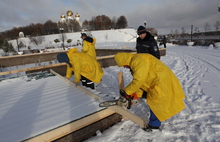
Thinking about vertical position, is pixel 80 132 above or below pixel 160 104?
below

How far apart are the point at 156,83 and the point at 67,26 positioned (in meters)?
61.6

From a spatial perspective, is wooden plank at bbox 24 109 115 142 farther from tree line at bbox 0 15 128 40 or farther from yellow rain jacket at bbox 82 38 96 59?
tree line at bbox 0 15 128 40

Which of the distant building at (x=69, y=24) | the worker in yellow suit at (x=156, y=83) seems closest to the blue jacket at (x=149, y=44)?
the worker in yellow suit at (x=156, y=83)

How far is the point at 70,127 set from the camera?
226 centimetres

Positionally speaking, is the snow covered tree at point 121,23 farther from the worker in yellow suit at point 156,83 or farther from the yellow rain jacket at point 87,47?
the worker in yellow suit at point 156,83

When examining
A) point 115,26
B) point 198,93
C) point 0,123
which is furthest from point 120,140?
point 115,26

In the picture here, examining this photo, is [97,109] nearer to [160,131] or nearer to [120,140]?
[120,140]

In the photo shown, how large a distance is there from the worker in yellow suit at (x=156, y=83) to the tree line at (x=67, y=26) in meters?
60.2

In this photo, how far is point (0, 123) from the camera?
8.01 feet

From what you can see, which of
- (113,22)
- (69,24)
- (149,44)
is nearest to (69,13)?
(69,24)

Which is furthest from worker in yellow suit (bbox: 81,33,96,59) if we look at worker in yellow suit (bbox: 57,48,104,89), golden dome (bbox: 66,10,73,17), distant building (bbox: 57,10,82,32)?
golden dome (bbox: 66,10,73,17)

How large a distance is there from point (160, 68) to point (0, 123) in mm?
2960

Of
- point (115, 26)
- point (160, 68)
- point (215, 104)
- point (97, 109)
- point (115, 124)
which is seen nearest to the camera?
point (160, 68)

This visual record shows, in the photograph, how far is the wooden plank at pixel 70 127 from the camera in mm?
2009
